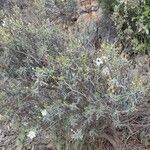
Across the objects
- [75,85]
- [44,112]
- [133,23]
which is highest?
[133,23]

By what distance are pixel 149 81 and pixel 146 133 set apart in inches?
19.7

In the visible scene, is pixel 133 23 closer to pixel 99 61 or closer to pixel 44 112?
pixel 99 61

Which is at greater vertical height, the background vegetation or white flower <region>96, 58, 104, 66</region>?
white flower <region>96, 58, 104, 66</region>

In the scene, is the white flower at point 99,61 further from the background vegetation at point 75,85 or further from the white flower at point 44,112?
the white flower at point 44,112

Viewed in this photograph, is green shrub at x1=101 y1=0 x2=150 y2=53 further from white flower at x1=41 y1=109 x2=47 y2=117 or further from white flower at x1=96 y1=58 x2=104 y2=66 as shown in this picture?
white flower at x1=41 y1=109 x2=47 y2=117

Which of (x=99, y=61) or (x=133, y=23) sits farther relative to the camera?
(x=133, y=23)

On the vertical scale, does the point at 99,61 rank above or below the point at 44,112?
above

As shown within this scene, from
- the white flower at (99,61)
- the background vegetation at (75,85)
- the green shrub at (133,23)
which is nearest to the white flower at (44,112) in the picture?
the background vegetation at (75,85)

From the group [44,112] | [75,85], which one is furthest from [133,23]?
[44,112]

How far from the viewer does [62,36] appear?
3764 millimetres

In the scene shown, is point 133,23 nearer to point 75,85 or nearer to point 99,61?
point 99,61

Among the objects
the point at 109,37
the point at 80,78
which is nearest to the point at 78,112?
the point at 80,78

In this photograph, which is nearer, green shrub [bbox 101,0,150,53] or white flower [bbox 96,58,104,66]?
white flower [bbox 96,58,104,66]

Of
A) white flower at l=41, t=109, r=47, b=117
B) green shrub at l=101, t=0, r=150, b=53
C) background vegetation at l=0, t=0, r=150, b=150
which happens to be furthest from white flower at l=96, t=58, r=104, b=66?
green shrub at l=101, t=0, r=150, b=53
